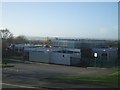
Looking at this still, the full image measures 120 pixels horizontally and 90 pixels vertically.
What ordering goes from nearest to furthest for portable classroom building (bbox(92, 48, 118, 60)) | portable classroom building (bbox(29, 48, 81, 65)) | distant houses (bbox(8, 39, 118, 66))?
portable classroom building (bbox(29, 48, 81, 65))
distant houses (bbox(8, 39, 118, 66))
portable classroom building (bbox(92, 48, 118, 60))

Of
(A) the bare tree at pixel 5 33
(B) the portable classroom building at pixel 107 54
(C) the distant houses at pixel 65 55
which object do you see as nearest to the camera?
(C) the distant houses at pixel 65 55

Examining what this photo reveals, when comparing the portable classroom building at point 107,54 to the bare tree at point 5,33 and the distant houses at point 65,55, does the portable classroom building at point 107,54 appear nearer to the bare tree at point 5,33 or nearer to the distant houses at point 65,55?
the distant houses at point 65,55

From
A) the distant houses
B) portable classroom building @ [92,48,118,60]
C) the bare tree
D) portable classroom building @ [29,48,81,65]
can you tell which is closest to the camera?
portable classroom building @ [29,48,81,65]

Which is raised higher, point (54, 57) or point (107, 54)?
point (107, 54)

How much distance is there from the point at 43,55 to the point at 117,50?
11946mm

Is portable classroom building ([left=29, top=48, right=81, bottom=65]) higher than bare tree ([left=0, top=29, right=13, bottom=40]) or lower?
lower

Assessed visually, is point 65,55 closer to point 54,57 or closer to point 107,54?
point 54,57

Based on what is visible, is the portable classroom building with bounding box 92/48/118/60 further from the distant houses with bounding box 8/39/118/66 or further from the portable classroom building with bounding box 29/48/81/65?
the portable classroom building with bounding box 29/48/81/65

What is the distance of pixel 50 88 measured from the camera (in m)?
14.7

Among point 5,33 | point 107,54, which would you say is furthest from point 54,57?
point 5,33

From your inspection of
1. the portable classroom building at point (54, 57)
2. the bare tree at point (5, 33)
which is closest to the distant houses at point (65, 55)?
the portable classroom building at point (54, 57)

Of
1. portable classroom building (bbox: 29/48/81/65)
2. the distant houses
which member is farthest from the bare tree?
portable classroom building (bbox: 29/48/81/65)

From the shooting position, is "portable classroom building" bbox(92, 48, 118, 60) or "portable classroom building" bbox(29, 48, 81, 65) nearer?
"portable classroom building" bbox(29, 48, 81, 65)

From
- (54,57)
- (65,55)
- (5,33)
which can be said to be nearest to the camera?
(65,55)
